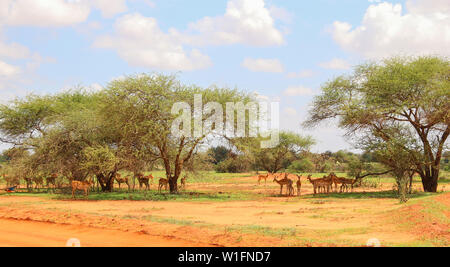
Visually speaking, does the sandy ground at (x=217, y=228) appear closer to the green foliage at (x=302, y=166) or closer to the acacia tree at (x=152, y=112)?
the acacia tree at (x=152, y=112)

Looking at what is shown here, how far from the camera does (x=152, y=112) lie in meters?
23.9

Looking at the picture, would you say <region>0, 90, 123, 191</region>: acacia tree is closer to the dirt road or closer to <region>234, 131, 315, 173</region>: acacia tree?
the dirt road

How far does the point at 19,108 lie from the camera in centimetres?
3234

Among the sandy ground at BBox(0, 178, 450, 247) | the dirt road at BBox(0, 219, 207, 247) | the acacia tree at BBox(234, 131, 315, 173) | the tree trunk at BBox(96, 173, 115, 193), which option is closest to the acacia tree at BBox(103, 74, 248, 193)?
the tree trunk at BBox(96, 173, 115, 193)

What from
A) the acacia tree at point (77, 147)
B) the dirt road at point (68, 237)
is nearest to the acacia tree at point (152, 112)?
the acacia tree at point (77, 147)

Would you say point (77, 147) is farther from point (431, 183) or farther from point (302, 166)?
point (302, 166)

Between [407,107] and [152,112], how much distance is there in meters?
15.0

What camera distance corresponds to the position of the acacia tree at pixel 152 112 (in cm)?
2383

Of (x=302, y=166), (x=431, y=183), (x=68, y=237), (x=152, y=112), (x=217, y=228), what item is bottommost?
(x=68, y=237)

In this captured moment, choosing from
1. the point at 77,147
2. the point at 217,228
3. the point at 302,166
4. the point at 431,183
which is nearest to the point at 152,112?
the point at 77,147

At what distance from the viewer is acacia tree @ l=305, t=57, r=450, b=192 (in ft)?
79.4

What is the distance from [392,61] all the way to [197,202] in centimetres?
1563

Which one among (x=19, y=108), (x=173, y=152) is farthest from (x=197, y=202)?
(x=19, y=108)
